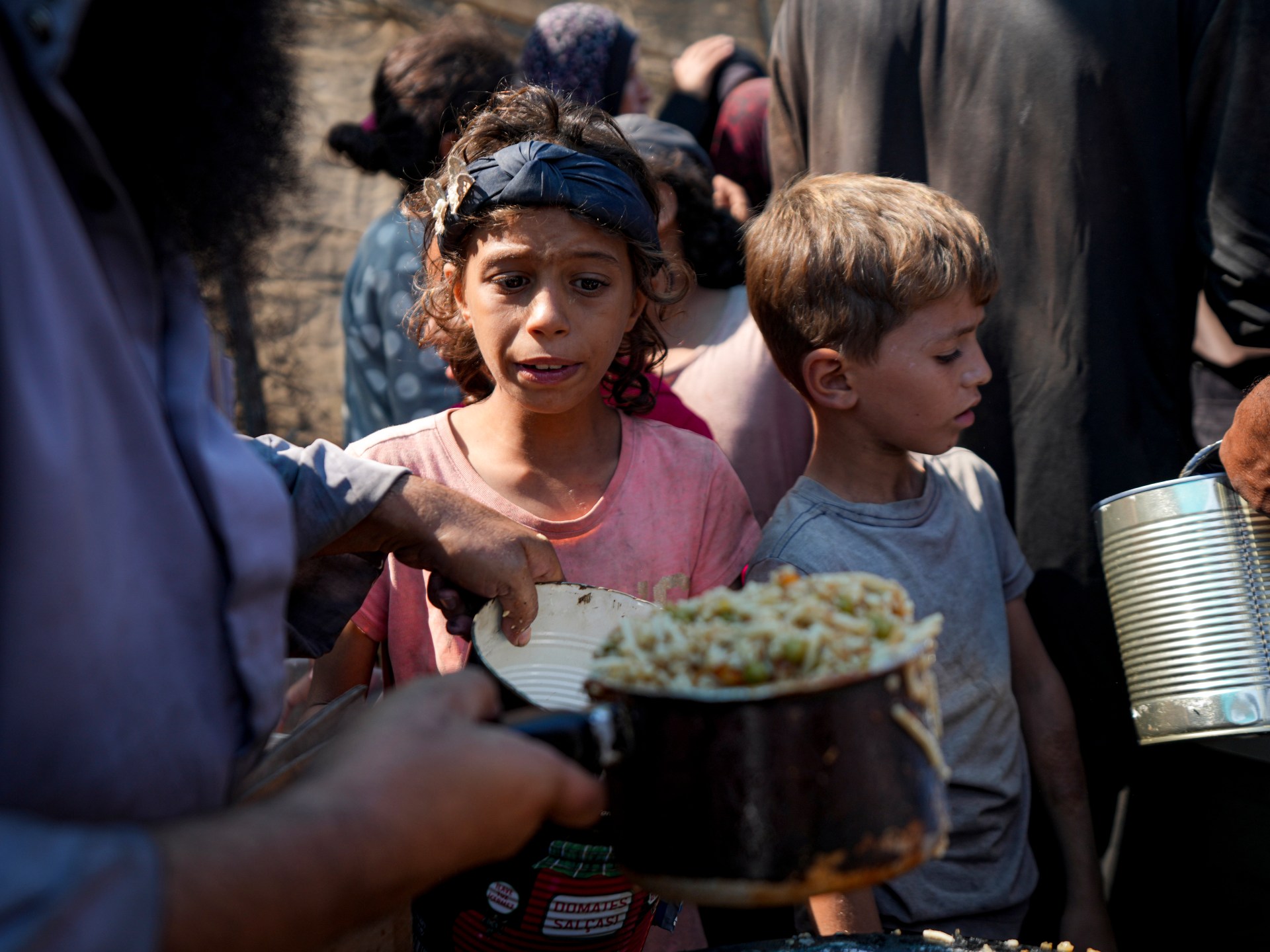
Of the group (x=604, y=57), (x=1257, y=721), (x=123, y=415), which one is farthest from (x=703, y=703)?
(x=604, y=57)

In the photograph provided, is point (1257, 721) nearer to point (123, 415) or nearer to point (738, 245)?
point (738, 245)

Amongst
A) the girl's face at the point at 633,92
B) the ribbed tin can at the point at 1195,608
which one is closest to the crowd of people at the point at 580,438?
the ribbed tin can at the point at 1195,608

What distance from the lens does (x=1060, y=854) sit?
7.71 feet

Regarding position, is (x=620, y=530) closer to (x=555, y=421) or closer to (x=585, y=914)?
(x=555, y=421)

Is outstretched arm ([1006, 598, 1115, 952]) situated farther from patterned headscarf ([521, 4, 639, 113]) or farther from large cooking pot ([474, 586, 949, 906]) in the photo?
patterned headscarf ([521, 4, 639, 113])

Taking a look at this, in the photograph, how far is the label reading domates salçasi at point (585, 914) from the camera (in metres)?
1.49

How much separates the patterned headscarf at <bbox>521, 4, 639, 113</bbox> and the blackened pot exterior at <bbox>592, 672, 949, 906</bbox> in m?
2.86

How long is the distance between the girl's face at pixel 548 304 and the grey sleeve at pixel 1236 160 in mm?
1315

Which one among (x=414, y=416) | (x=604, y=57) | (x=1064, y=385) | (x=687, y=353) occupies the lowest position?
(x=414, y=416)

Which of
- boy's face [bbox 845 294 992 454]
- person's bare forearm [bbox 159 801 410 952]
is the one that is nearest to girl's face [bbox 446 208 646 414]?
boy's face [bbox 845 294 992 454]

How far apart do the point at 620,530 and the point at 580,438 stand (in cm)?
24

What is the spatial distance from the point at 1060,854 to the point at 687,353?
153 centimetres

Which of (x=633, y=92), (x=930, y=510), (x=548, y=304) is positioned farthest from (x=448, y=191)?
(x=633, y=92)

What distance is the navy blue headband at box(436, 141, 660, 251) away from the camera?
2.04 metres
